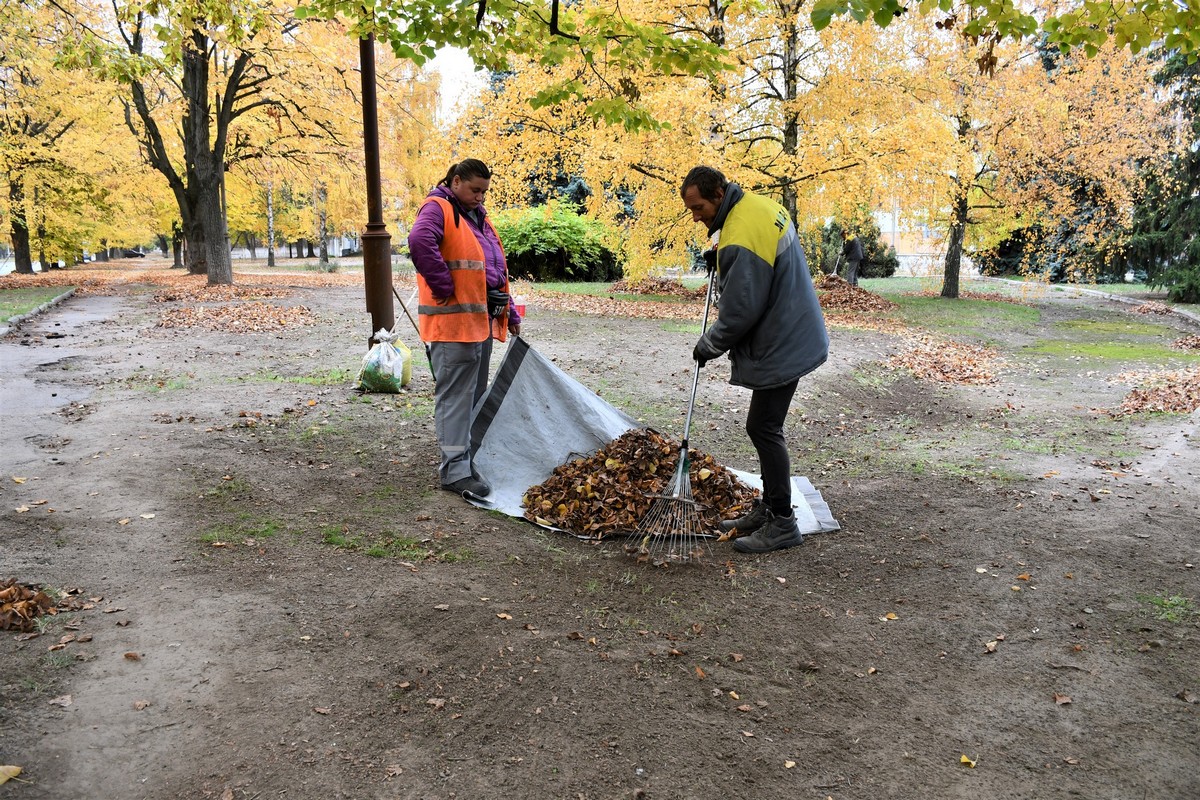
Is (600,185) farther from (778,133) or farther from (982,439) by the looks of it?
(982,439)

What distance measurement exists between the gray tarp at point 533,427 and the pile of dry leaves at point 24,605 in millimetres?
2244

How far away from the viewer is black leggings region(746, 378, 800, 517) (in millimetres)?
4281

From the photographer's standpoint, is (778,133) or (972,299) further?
(972,299)

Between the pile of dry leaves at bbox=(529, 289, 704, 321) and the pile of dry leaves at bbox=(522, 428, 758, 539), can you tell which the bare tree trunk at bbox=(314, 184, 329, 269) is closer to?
the pile of dry leaves at bbox=(529, 289, 704, 321)

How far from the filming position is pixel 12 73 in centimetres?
1961

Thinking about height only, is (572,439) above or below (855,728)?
above

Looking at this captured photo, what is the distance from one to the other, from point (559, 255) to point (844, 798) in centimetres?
2423

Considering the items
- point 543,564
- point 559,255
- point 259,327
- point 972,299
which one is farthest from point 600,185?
point 543,564

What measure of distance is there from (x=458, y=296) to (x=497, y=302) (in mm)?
361

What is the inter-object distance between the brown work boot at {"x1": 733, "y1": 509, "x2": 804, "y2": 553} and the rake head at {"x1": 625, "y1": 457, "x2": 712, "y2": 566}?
20 cm

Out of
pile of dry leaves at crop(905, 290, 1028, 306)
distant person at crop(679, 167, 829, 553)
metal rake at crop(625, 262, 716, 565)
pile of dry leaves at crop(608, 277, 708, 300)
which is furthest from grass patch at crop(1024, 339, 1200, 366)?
metal rake at crop(625, 262, 716, 565)

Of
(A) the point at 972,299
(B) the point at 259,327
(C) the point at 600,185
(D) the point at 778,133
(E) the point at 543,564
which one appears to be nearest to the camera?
(E) the point at 543,564

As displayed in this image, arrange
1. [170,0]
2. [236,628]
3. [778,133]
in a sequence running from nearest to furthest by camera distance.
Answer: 1. [236,628]
2. [170,0]
3. [778,133]

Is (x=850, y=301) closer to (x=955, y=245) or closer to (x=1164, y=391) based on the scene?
(x=955, y=245)
